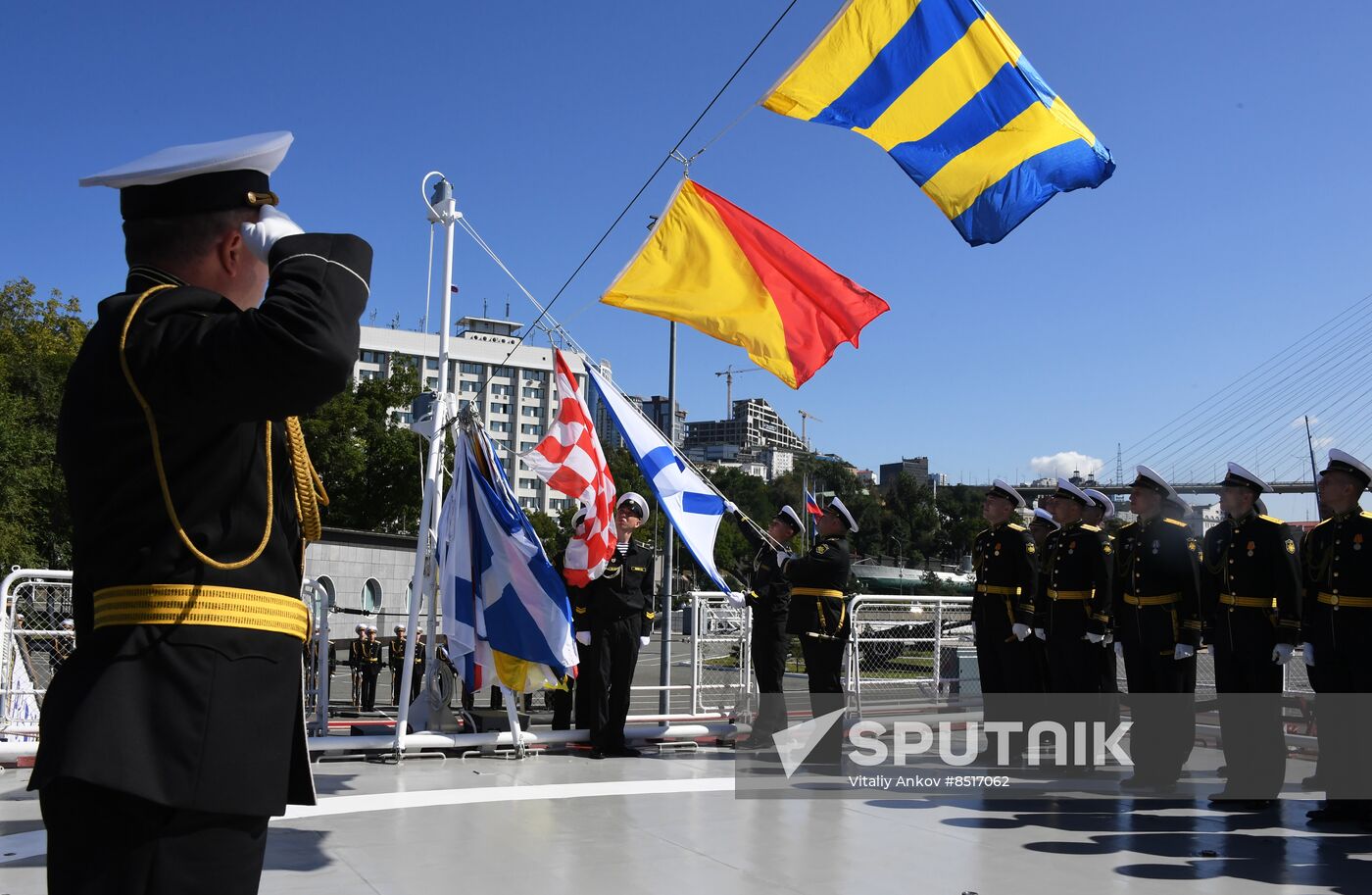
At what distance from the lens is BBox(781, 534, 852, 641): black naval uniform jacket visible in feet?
30.9

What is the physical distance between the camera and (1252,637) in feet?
25.6

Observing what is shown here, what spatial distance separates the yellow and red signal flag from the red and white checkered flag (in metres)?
1.30

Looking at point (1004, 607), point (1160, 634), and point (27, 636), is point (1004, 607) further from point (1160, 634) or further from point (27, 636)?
point (27, 636)

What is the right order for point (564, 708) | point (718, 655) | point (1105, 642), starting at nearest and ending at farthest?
point (1105, 642) < point (564, 708) < point (718, 655)

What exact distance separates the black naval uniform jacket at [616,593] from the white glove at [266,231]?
7.51m

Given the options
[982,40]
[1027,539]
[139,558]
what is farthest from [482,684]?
[139,558]

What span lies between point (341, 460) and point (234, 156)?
41.4 m

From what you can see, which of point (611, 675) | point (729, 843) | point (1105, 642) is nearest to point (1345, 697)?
point (1105, 642)

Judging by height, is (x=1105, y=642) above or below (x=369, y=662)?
above

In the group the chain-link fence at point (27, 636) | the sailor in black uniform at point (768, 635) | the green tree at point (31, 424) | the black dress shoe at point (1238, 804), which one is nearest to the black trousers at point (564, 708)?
the sailor in black uniform at point (768, 635)

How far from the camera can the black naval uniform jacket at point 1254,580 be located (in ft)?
24.8

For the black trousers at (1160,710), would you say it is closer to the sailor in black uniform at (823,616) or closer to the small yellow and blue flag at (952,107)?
the sailor in black uniform at (823,616)

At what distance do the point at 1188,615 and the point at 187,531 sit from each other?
8170mm

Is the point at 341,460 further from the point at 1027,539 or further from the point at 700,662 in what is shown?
the point at 1027,539
